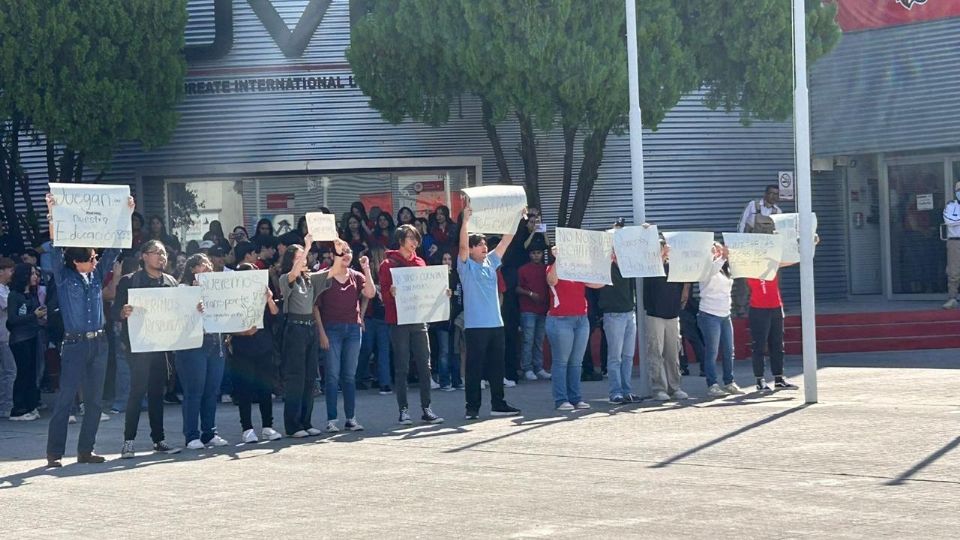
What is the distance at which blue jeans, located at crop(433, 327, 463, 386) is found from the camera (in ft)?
57.0

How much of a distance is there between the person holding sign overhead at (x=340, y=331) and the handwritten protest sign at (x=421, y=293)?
0.50 metres

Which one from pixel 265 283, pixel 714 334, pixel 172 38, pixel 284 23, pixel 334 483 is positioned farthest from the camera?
pixel 284 23

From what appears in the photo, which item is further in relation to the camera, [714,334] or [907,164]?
[907,164]

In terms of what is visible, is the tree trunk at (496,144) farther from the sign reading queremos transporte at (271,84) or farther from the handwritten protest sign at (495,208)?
the handwritten protest sign at (495,208)

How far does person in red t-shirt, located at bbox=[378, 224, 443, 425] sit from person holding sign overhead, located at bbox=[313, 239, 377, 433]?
48cm

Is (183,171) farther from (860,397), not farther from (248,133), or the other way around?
(860,397)

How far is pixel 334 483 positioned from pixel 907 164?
58.5ft

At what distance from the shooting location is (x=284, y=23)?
2294 cm

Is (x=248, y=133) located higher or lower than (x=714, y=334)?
higher

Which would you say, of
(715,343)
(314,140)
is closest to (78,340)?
(715,343)

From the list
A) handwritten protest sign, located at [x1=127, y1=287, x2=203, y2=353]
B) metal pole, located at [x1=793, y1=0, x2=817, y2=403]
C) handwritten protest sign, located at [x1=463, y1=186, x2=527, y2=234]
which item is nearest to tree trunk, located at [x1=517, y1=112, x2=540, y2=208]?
handwritten protest sign, located at [x1=463, y1=186, x2=527, y2=234]

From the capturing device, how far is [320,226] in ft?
44.7

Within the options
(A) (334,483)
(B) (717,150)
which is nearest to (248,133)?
(B) (717,150)

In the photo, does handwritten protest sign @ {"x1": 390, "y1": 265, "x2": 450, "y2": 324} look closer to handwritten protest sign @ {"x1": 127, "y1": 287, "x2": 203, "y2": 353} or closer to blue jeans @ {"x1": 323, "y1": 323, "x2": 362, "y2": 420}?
blue jeans @ {"x1": 323, "y1": 323, "x2": 362, "y2": 420}
